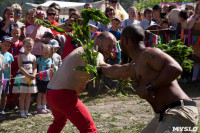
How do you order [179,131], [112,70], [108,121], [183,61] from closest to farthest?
1. [179,131]
2. [112,70]
3. [183,61]
4. [108,121]

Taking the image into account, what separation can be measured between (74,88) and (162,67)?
61.5 inches

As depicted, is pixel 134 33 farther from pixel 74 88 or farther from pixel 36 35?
pixel 36 35

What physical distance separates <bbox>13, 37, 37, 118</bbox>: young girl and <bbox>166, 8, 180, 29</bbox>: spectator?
4.50 metres

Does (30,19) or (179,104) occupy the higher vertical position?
(30,19)

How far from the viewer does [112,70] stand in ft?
12.6

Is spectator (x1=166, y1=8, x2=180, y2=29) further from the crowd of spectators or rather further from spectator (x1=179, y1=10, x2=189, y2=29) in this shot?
the crowd of spectators

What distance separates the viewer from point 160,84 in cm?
327

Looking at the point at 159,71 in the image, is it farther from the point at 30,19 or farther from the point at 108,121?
the point at 30,19

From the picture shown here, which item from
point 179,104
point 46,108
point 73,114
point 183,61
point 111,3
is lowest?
point 46,108

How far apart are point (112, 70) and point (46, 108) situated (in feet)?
14.4

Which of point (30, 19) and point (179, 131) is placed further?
point (30, 19)

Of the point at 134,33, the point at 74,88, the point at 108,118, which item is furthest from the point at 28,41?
the point at 134,33

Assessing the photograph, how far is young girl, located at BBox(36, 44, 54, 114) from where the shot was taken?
7.58 metres

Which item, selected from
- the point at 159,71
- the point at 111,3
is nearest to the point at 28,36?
the point at 111,3
